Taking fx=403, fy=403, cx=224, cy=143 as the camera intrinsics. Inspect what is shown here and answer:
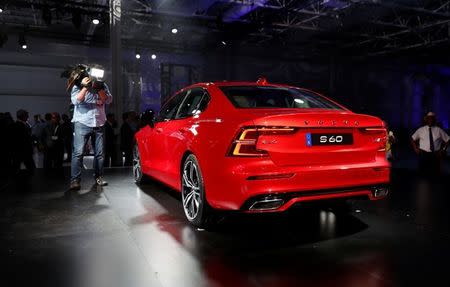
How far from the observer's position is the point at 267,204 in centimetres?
305

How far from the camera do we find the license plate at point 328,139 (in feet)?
10.3

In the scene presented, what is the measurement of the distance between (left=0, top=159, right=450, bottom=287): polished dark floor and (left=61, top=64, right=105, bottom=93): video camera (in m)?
1.45

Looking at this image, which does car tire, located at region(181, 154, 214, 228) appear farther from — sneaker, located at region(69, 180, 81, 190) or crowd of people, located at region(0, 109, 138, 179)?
crowd of people, located at region(0, 109, 138, 179)

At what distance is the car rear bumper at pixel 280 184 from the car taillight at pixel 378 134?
10.1 inches

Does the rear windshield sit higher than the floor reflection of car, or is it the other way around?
the rear windshield

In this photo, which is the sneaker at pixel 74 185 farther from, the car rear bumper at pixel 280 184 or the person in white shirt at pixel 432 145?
the person in white shirt at pixel 432 145

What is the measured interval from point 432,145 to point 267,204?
18.0 ft

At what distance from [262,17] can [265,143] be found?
37.8 feet

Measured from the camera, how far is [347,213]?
4223mm

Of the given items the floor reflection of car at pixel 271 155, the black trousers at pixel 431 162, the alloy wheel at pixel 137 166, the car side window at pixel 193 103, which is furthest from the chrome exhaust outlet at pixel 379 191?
the black trousers at pixel 431 162

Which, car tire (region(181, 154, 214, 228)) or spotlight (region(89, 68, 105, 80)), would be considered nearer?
car tire (region(181, 154, 214, 228))

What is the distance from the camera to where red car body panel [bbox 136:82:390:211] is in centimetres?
304

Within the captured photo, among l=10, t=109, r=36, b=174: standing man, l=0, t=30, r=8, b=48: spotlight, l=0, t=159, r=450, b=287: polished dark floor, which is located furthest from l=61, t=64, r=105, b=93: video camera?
l=0, t=30, r=8, b=48: spotlight

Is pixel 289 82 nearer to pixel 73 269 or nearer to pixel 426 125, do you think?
pixel 426 125
